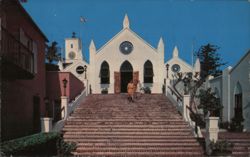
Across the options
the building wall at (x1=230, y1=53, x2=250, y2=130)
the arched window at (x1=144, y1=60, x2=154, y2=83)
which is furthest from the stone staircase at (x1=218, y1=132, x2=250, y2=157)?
the arched window at (x1=144, y1=60, x2=154, y2=83)

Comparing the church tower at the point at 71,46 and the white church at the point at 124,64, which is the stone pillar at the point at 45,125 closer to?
the white church at the point at 124,64

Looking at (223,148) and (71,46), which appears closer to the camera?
(223,148)

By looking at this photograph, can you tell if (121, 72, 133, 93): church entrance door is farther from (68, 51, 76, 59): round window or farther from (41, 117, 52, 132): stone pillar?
(68, 51, 76, 59): round window

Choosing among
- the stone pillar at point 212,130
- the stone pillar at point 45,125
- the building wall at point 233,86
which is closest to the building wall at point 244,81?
the building wall at point 233,86

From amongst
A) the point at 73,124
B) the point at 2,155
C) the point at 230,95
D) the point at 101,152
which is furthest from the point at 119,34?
the point at 2,155

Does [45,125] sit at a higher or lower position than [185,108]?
lower

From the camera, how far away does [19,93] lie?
12344 mm

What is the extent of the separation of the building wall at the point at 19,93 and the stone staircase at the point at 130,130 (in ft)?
6.38

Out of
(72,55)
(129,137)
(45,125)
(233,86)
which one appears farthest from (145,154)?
(72,55)

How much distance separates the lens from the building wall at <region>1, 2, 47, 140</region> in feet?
35.7

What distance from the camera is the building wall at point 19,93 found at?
1088cm

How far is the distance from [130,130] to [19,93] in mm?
5199

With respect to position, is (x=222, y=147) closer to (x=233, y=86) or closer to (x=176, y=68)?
(x=233, y=86)

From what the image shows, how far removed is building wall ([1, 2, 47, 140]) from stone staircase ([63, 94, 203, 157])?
6.38 feet
